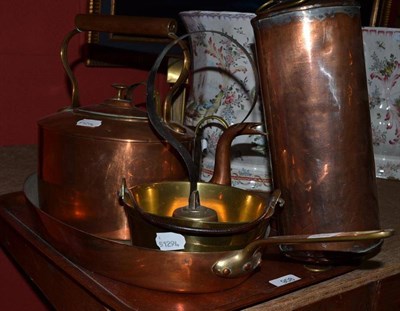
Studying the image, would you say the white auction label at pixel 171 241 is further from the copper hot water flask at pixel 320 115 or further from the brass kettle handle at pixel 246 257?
the copper hot water flask at pixel 320 115

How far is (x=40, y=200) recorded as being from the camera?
0.69 meters

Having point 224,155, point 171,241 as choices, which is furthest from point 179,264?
point 224,155

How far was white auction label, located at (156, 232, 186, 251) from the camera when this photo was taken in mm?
525

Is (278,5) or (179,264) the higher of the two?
(278,5)

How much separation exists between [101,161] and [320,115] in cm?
23

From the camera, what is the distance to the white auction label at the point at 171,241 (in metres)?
0.52

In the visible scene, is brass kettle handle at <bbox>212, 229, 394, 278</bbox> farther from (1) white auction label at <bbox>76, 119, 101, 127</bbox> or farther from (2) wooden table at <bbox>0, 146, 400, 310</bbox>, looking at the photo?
(1) white auction label at <bbox>76, 119, 101, 127</bbox>

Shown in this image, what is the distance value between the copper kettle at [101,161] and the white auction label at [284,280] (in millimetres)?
170

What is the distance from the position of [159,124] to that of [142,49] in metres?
0.63

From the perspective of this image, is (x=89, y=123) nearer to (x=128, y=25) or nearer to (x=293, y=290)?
(x=128, y=25)

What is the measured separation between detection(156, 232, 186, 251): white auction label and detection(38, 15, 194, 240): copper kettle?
117 mm

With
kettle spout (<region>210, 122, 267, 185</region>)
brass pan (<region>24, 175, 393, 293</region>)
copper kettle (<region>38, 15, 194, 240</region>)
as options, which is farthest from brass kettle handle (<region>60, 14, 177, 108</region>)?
brass pan (<region>24, 175, 393, 293</region>)

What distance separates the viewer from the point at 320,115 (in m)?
0.59

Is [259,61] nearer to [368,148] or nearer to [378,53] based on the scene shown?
[368,148]
